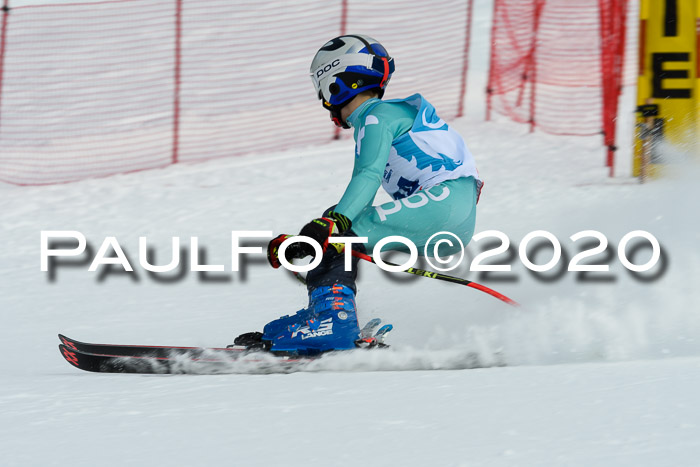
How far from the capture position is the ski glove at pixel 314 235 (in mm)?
3709

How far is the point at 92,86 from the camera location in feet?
43.8

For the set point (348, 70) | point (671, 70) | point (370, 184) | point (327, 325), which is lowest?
point (327, 325)

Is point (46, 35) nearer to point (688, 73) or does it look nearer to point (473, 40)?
point (473, 40)

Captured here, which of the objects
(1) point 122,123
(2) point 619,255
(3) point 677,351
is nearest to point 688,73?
(2) point 619,255

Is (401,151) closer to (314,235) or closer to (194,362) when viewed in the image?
(314,235)

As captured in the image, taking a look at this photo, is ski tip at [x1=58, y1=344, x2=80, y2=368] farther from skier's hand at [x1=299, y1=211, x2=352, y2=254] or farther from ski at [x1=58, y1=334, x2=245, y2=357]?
skier's hand at [x1=299, y1=211, x2=352, y2=254]

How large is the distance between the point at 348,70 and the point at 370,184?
23.7 inches

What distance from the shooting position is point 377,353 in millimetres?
3912

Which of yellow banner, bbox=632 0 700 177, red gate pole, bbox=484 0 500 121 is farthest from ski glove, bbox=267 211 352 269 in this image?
red gate pole, bbox=484 0 500 121

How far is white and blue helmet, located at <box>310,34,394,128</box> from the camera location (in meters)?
4.09

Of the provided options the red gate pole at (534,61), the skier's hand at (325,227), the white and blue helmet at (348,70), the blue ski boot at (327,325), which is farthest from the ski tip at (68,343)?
the red gate pole at (534,61)

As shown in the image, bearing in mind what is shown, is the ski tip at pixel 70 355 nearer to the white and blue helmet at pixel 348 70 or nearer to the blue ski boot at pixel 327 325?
the blue ski boot at pixel 327 325

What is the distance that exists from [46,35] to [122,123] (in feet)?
12.6

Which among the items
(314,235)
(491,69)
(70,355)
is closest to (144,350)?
(70,355)
